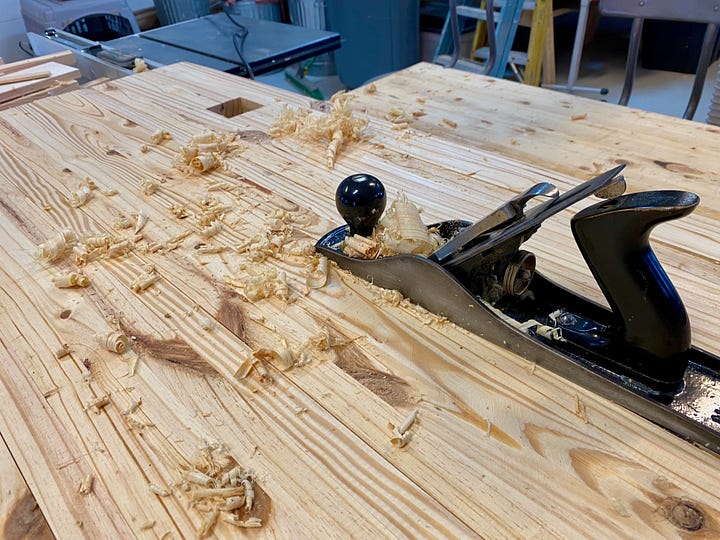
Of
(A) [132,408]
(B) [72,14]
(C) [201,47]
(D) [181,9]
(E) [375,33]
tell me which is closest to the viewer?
(A) [132,408]

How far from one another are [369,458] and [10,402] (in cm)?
53

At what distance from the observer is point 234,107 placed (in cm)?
189

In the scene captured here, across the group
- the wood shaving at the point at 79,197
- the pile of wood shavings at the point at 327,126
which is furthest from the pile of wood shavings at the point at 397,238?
the wood shaving at the point at 79,197

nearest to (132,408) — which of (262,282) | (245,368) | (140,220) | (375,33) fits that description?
(245,368)

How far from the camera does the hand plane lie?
70cm

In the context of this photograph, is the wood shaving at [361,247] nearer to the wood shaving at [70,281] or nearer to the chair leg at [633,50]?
the wood shaving at [70,281]

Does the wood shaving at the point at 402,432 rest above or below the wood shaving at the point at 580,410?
above

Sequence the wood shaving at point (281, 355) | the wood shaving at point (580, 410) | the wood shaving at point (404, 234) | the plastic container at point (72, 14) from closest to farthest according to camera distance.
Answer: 1. the wood shaving at point (580, 410)
2. the wood shaving at point (281, 355)
3. the wood shaving at point (404, 234)
4. the plastic container at point (72, 14)

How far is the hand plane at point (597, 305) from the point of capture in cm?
70

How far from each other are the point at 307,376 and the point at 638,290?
1.54 feet

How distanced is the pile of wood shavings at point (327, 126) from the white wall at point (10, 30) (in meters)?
2.58

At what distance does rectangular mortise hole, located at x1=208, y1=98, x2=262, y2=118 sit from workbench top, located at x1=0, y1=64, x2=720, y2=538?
1.17 ft

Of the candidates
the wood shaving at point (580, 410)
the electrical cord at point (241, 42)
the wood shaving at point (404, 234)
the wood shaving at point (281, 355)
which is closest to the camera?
the wood shaving at point (580, 410)

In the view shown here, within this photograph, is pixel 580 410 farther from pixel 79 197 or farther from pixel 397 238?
pixel 79 197
